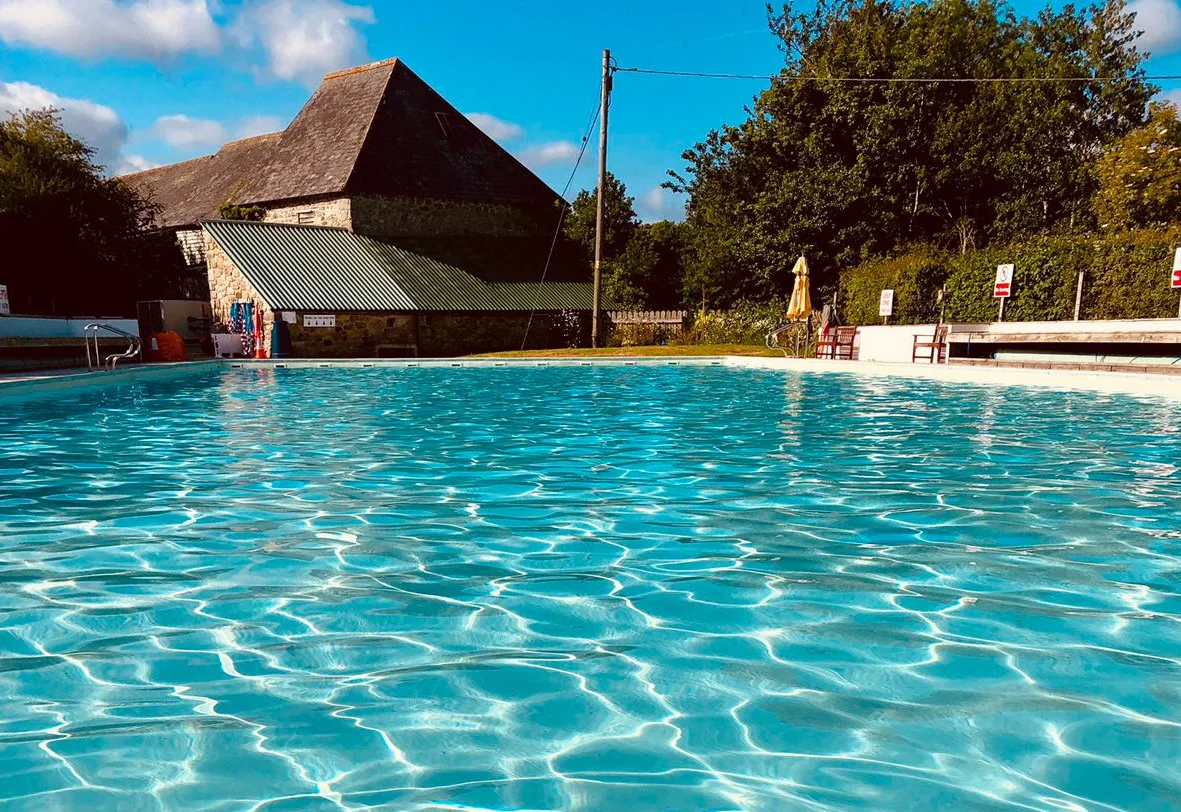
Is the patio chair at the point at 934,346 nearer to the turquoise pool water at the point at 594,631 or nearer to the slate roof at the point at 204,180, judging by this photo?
the turquoise pool water at the point at 594,631

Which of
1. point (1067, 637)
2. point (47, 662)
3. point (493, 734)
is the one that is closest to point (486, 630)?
point (493, 734)

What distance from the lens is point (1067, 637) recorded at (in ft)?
13.0

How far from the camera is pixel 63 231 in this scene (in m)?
28.9

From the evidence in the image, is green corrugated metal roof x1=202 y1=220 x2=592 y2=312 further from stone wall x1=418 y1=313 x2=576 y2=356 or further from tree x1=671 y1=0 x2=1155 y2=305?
tree x1=671 y1=0 x2=1155 y2=305

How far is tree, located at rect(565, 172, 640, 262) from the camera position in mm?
32719

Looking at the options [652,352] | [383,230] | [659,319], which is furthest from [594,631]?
[383,230]

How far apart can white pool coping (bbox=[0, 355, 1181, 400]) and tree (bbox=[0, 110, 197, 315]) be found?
11326 mm

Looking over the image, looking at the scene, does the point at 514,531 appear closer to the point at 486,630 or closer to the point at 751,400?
the point at 486,630


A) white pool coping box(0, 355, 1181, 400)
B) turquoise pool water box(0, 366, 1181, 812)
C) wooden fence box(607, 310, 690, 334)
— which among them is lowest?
turquoise pool water box(0, 366, 1181, 812)

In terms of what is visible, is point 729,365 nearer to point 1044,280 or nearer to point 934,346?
point 934,346

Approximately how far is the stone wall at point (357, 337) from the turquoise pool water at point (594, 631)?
1874 cm

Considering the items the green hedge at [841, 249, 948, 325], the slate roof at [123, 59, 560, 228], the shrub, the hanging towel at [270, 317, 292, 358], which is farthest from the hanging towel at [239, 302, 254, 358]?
the green hedge at [841, 249, 948, 325]

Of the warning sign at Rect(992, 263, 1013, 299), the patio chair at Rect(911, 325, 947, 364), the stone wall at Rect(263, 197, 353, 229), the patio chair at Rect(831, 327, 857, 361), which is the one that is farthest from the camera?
the stone wall at Rect(263, 197, 353, 229)

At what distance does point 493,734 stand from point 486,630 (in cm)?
100
